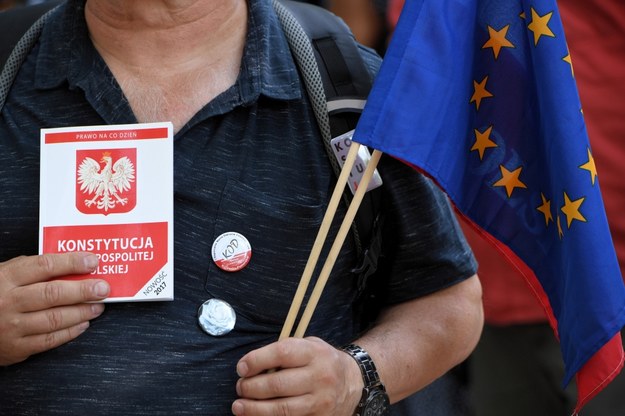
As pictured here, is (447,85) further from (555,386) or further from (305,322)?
(555,386)

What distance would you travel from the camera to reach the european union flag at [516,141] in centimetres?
213

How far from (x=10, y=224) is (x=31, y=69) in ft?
1.19

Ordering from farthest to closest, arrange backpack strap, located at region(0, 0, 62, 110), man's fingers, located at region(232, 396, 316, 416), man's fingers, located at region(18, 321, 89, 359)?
backpack strap, located at region(0, 0, 62, 110) → man's fingers, located at region(18, 321, 89, 359) → man's fingers, located at region(232, 396, 316, 416)

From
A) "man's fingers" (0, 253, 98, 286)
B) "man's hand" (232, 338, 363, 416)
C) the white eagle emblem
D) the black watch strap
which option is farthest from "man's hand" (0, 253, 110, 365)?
the black watch strap

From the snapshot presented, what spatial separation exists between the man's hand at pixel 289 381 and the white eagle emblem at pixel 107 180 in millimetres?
407

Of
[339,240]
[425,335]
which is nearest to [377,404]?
[425,335]

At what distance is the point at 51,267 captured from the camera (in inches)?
86.0

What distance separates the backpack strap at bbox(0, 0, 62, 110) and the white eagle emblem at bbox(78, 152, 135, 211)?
29 cm

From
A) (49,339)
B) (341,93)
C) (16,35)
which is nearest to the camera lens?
(49,339)

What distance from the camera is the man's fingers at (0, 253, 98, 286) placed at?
2186 millimetres

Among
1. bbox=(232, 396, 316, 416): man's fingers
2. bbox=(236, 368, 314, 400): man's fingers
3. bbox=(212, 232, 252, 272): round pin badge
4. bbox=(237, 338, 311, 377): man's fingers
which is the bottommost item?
bbox=(232, 396, 316, 416): man's fingers

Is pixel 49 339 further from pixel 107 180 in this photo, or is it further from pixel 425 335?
pixel 425 335

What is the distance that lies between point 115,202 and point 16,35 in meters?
0.53

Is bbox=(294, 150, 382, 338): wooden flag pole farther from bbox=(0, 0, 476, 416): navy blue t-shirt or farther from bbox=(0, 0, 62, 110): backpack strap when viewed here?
bbox=(0, 0, 62, 110): backpack strap
